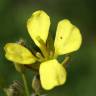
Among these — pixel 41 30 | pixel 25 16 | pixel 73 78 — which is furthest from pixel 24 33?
pixel 41 30

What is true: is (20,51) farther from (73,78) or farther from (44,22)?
(73,78)

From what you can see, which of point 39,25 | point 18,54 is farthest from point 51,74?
point 39,25

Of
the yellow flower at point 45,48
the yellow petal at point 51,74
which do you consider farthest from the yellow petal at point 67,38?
the yellow petal at point 51,74


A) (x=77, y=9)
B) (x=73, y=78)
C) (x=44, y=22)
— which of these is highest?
(x=44, y=22)

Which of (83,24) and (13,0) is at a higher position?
(13,0)

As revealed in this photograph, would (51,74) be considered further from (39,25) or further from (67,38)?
(39,25)

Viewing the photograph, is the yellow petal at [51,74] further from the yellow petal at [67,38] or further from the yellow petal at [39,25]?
the yellow petal at [39,25]

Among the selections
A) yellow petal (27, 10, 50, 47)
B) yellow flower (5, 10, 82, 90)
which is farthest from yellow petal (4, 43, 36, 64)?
yellow petal (27, 10, 50, 47)
